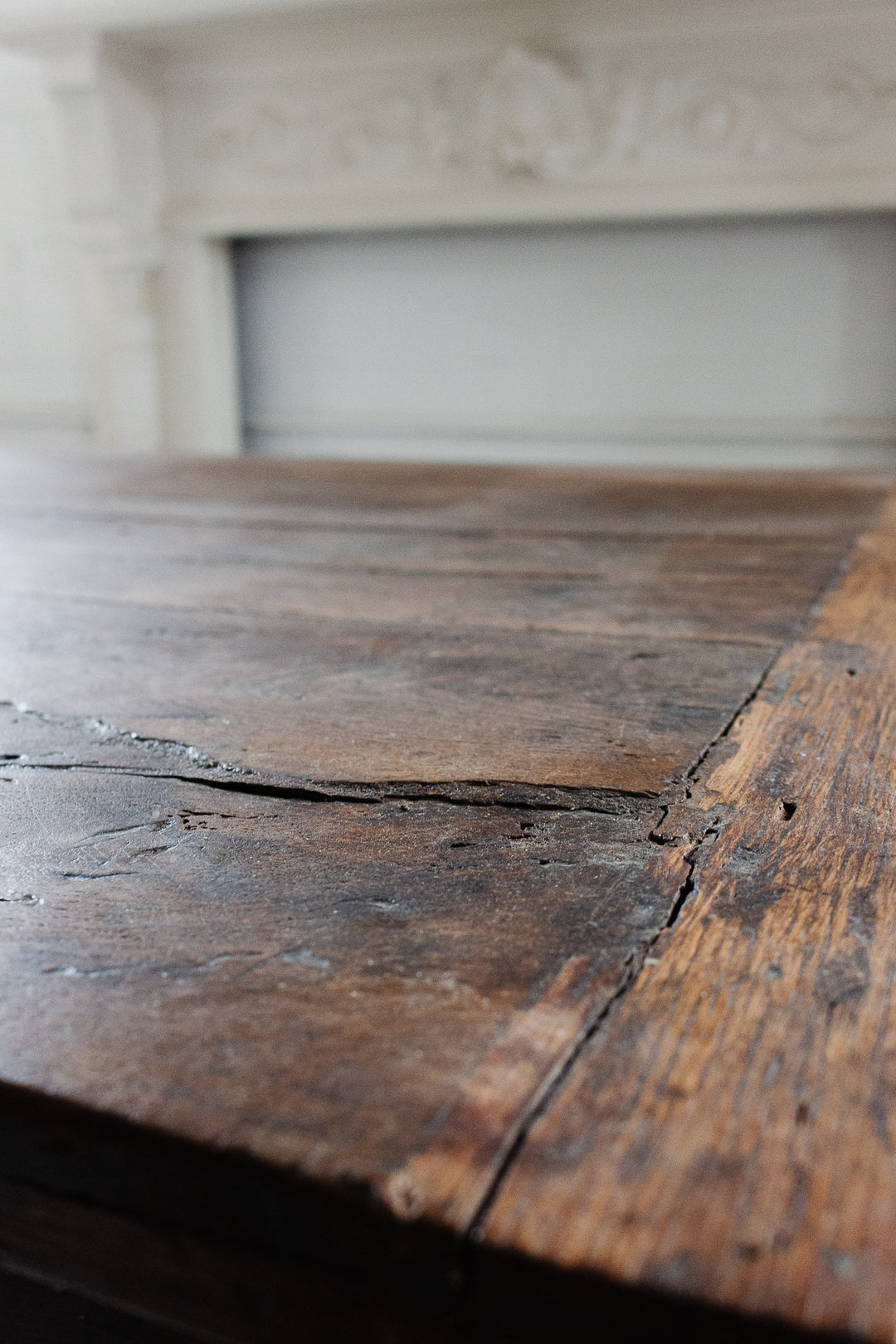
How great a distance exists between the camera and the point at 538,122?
2.06 metres

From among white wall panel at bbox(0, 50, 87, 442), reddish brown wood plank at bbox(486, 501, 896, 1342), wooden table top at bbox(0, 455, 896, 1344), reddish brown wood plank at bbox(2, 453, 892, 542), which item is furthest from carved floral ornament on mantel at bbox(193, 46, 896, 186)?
reddish brown wood plank at bbox(486, 501, 896, 1342)

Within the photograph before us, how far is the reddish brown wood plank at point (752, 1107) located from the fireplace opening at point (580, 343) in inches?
76.0

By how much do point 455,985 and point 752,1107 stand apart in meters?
0.05

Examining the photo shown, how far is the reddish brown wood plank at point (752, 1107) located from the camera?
132mm

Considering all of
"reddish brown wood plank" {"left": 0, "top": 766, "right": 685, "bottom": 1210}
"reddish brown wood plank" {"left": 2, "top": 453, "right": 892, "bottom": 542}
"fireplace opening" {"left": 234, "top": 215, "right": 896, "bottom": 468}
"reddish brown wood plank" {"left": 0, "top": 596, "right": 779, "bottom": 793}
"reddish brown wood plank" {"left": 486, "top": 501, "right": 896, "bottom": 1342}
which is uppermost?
"fireplace opening" {"left": 234, "top": 215, "right": 896, "bottom": 468}

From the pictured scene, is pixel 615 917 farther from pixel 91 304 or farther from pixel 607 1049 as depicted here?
pixel 91 304

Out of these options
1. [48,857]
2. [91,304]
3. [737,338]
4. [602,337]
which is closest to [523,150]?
[602,337]

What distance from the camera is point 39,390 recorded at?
2641mm

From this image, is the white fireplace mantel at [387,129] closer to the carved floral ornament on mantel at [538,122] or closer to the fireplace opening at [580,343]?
the carved floral ornament on mantel at [538,122]

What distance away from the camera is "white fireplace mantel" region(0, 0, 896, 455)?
6.34ft

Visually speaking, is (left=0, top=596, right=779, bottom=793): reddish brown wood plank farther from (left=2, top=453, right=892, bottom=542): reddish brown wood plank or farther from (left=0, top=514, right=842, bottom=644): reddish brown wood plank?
(left=2, top=453, right=892, bottom=542): reddish brown wood plank

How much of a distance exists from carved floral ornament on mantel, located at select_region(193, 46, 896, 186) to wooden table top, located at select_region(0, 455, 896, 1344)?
1.83 meters

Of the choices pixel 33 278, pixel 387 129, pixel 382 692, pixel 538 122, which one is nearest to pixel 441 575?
pixel 382 692

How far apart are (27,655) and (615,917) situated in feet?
0.97
